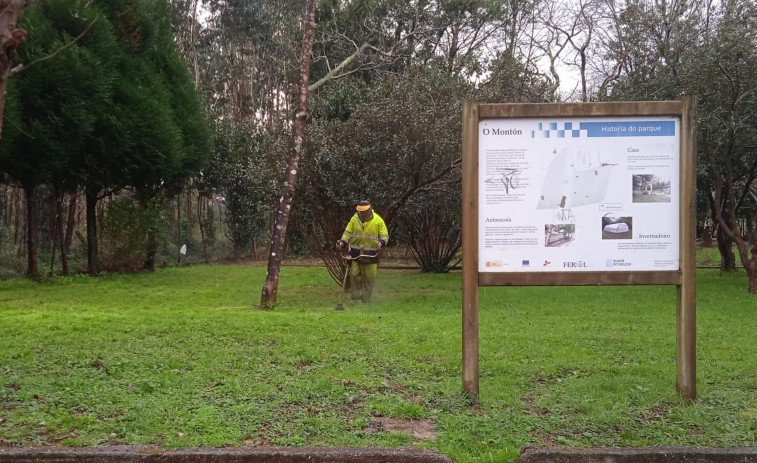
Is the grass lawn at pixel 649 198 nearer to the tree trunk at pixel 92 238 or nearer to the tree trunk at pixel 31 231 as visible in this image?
the tree trunk at pixel 31 231

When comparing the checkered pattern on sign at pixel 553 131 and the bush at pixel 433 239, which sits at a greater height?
the checkered pattern on sign at pixel 553 131

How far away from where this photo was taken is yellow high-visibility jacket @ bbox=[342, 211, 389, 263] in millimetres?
12922

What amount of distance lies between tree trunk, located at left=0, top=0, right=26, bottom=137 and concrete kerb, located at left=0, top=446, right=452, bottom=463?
7.39 feet

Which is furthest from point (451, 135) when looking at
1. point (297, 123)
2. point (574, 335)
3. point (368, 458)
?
point (368, 458)

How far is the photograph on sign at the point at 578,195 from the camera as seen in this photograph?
18.1ft

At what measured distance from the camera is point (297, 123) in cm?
1295

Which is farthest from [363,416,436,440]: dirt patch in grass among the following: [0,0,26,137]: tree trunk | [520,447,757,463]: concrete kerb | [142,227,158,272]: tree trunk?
[142,227,158,272]: tree trunk

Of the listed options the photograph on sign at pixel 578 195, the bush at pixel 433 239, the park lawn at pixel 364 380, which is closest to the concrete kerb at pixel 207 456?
the park lawn at pixel 364 380

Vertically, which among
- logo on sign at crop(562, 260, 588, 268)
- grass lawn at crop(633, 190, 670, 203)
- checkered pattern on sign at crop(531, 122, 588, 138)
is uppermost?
checkered pattern on sign at crop(531, 122, 588, 138)

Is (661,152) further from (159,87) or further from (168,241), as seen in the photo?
(168,241)

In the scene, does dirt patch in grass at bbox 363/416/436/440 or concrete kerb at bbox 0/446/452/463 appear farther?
dirt patch in grass at bbox 363/416/436/440

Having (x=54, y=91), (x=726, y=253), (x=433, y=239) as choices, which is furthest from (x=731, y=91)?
(x=54, y=91)

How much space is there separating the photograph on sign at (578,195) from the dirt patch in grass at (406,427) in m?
1.31

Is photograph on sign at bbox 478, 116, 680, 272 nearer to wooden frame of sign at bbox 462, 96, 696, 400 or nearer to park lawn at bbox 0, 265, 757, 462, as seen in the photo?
wooden frame of sign at bbox 462, 96, 696, 400
